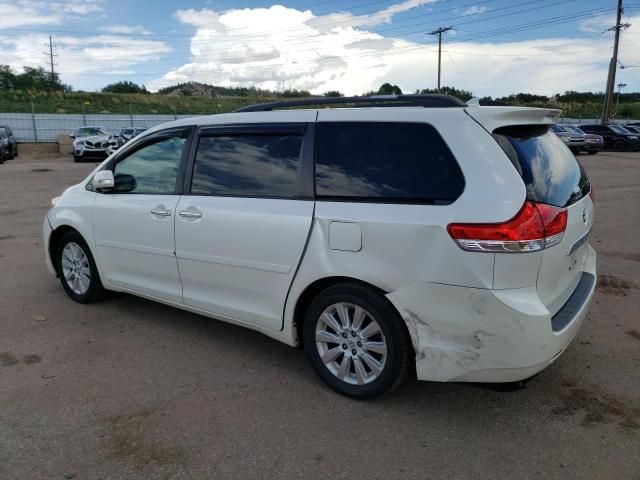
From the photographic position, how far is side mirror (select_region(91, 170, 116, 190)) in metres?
4.50

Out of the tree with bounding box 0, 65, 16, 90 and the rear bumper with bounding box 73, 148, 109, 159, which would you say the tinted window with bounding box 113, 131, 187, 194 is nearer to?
the rear bumper with bounding box 73, 148, 109, 159

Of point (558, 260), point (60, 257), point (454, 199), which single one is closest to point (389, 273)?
point (454, 199)

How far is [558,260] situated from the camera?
2939 mm

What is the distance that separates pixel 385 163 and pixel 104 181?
2.61m

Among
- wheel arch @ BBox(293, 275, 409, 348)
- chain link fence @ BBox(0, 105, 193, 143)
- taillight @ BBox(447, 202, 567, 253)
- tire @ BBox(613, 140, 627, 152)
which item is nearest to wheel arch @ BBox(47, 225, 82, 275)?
wheel arch @ BBox(293, 275, 409, 348)

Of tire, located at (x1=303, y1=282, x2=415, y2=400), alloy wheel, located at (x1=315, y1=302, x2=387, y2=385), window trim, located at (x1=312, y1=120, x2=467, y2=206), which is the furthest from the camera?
alloy wheel, located at (x1=315, y1=302, x2=387, y2=385)

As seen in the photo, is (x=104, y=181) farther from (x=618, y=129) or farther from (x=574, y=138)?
(x=618, y=129)

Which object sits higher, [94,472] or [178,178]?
[178,178]

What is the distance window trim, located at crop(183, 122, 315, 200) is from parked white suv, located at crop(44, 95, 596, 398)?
10mm

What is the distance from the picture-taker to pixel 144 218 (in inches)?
167

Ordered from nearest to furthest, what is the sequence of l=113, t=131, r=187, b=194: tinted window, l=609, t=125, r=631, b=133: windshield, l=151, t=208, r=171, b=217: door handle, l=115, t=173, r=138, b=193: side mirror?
l=151, t=208, r=171, b=217: door handle < l=113, t=131, r=187, b=194: tinted window < l=115, t=173, r=138, b=193: side mirror < l=609, t=125, r=631, b=133: windshield

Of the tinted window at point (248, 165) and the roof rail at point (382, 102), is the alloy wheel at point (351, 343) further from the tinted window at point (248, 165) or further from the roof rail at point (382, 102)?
the roof rail at point (382, 102)

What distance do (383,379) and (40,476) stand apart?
188 cm

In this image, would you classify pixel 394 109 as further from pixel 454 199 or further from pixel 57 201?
pixel 57 201
